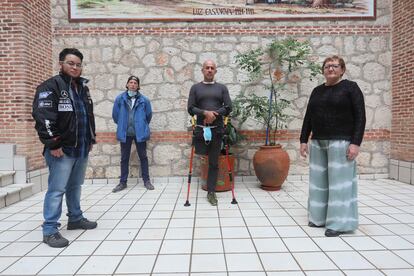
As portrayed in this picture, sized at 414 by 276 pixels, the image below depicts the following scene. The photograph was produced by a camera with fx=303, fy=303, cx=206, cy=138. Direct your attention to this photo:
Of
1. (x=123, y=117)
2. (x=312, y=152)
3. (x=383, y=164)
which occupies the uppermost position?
(x=123, y=117)

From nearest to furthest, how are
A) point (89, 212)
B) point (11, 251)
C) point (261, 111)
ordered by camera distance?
point (11, 251)
point (89, 212)
point (261, 111)

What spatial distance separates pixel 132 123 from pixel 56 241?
8.39ft

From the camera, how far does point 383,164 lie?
18.0ft

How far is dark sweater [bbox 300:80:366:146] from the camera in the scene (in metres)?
2.79

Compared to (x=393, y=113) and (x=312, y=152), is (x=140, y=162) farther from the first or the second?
(x=393, y=113)

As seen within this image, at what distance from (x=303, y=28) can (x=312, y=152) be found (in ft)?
10.4

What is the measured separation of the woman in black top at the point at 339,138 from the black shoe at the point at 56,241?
2.39 m

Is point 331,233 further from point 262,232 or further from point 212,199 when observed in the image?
point 212,199

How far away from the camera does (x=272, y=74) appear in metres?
5.42

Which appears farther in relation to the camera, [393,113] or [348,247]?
[393,113]

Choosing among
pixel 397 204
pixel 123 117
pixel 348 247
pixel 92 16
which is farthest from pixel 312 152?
pixel 92 16

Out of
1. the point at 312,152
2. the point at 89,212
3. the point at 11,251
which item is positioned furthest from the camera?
the point at 89,212

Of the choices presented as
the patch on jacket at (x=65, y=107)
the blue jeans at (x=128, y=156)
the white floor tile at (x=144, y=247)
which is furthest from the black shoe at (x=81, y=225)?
the blue jeans at (x=128, y=156)

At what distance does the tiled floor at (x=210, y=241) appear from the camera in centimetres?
224
